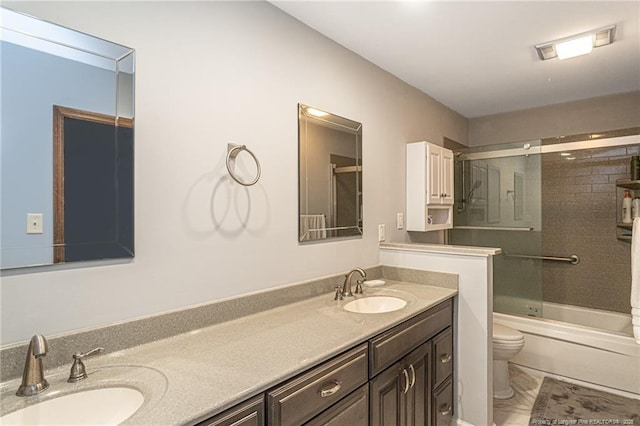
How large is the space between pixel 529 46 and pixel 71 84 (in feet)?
8.35

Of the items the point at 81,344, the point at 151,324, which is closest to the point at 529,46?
the point at 151,324

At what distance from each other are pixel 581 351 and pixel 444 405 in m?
1.36

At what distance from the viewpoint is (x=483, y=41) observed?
214cm

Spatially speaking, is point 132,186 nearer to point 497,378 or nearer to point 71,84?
point 71,84

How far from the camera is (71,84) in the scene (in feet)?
3.54

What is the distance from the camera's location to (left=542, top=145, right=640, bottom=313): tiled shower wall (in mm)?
3105

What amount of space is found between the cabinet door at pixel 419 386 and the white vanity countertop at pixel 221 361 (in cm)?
25

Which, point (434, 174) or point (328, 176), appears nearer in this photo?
point (328, 176)

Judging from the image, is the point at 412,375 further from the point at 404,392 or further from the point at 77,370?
the point at 77,370

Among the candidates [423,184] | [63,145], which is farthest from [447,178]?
[63,145]

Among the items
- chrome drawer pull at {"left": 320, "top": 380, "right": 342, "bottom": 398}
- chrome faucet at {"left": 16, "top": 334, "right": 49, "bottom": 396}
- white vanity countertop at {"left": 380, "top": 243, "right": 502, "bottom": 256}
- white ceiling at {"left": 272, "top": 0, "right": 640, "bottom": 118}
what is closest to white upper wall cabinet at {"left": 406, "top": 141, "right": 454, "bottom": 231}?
white vanity countertop at {"left": 380, "top": 243, "right": 502, "bottom": 256}

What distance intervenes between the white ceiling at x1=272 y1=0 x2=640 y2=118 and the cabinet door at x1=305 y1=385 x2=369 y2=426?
184 centimetres

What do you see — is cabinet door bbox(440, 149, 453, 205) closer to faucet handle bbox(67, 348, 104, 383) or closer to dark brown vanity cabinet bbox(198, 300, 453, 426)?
dark brown vanity cabinet bbox(198, 300, 453, 426)

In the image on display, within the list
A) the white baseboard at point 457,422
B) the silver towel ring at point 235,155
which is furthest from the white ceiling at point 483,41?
the white baseboard at point 457,422
